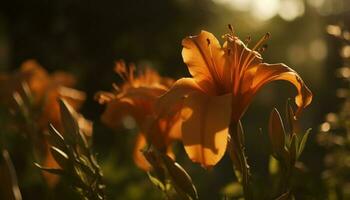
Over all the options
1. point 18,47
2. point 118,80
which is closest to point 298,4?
point 118,80

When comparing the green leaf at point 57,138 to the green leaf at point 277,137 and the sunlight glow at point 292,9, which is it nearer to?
the green leaf at point 277,137

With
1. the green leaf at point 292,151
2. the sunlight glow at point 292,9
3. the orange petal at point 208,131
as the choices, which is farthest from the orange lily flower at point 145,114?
the sunlight glow at point 292,9

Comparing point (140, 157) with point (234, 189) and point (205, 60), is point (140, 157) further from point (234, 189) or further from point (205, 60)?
point (205, 60)

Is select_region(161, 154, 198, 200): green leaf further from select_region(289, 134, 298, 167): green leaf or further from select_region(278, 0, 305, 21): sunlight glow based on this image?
select_region(278, 0, 305, 21): sunlight glow

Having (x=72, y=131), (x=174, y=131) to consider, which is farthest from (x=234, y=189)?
(x=72, y=131)

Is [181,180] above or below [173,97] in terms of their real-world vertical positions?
below

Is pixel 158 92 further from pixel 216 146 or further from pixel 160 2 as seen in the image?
pixel 160 2
